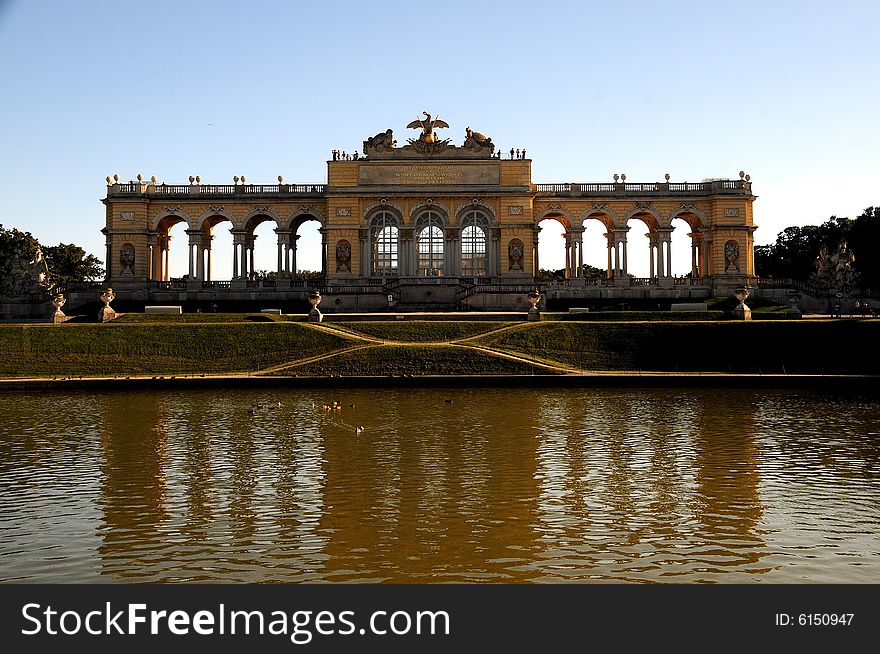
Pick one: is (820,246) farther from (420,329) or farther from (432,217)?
(420,329)

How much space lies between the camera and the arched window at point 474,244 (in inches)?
2783

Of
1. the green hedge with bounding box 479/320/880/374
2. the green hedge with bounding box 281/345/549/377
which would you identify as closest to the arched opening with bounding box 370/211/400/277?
the green hedge with bounding box 479/320/880/374

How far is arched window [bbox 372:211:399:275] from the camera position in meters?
70.8

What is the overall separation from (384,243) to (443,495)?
182 feet

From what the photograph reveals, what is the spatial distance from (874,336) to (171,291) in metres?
50.0

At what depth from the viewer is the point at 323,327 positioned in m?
47.8

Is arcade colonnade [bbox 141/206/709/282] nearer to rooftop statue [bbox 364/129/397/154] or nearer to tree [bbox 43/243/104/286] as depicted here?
rooftop statue [bbox 364/129/397/154]

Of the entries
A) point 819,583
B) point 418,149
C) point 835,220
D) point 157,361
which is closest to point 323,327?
point 157,361

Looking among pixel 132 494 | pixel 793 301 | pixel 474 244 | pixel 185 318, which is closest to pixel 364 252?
pixel 474 244

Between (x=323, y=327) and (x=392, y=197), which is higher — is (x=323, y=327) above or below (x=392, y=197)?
below

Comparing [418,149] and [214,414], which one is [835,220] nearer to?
[418,149]

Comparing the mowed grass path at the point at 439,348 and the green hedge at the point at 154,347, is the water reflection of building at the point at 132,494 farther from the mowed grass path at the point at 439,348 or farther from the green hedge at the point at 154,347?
the mowed grass path at the point at 439,348

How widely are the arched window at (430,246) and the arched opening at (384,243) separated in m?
1.98

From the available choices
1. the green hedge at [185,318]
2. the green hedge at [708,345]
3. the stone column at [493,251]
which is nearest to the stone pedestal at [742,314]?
the green hedge at [708,345]
